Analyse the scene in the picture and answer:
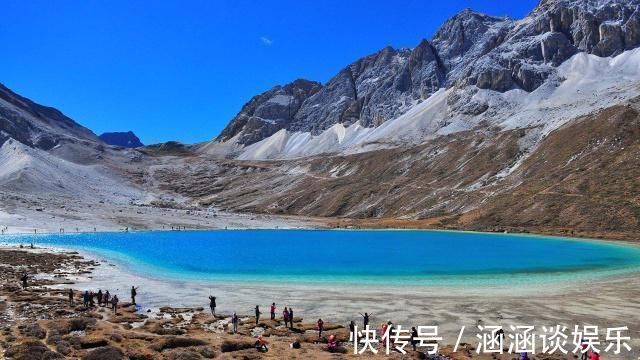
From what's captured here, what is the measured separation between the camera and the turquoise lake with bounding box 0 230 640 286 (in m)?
55.6

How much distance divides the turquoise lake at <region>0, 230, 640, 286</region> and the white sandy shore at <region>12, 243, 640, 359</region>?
15.0ft

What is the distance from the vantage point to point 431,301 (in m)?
41.2


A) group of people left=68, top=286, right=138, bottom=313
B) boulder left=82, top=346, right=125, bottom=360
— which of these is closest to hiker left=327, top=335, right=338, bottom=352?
boulder left=82, top=346, right=125, bottom=360

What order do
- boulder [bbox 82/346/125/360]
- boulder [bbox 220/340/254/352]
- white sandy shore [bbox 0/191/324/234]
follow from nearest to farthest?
boulder [bbox 82/346/125/360]
boulder [bbox 220/340/254/352]
white sandy shore [bbox 0/191/324/234]

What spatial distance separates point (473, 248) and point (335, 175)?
114712 mm

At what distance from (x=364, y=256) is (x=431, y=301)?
33.0 m

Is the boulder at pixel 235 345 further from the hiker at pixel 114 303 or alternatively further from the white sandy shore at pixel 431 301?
the hiker at pixel 114 303

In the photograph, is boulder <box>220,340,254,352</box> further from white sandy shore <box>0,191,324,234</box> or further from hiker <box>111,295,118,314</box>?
white sandy shore <box>0,191,324,234</box>

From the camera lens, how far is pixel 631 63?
19625cm

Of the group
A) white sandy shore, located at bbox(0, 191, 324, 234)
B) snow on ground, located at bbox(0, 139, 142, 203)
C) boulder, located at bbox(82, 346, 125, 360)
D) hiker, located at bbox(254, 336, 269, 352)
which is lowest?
hiker, located at bbox(254, 336, 269, 352)

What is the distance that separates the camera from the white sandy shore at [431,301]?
35.1 m

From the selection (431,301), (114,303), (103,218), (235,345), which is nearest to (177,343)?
(235,345)

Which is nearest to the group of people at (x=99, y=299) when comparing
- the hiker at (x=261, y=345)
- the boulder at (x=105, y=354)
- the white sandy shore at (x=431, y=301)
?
the white sandy shore at (x=431, y=301)

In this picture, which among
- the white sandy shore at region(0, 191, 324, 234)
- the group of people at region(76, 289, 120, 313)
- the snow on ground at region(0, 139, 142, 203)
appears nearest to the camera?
the group of people at region(76, 289, 120, 313)
